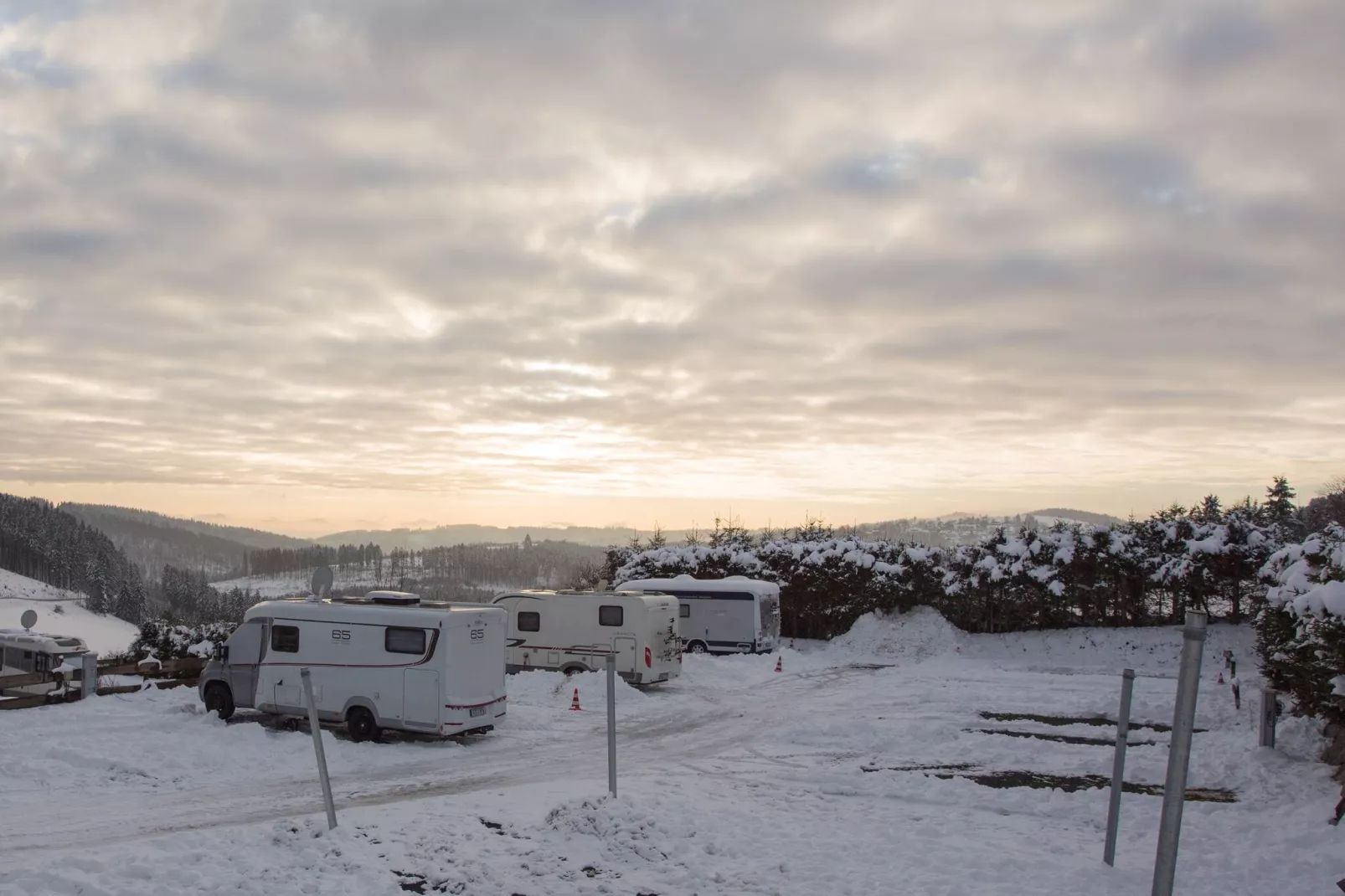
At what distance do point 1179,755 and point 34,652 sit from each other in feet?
89.1

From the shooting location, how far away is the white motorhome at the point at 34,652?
23656 mm

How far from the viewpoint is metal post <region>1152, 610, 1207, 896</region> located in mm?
5758

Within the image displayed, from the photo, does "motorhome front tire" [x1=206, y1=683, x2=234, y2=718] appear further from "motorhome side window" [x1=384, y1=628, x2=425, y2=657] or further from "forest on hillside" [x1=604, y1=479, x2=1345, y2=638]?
"forest on hillside" [x1=604, y1=479, x2=1345, y2=638]

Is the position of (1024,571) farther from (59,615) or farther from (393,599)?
(59,615)

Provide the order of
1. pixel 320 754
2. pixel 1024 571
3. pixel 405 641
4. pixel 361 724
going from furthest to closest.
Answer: pixel 1024 571, pixel 361 724, pixel 405 641, pixel 320 754

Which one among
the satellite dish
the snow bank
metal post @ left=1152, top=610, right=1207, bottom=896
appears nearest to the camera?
metal post @ left=1152, top=610, right=1207, bottom=896

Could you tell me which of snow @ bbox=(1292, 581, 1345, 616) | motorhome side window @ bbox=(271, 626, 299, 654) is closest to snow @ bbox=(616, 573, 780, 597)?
motorhome side window @ bbox=(271, 626, 299, 654)

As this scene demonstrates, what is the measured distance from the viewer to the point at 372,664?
1769 cm

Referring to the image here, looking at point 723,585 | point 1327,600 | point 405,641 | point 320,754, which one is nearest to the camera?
point 320,754

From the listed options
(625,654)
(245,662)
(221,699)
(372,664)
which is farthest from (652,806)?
(625,654)

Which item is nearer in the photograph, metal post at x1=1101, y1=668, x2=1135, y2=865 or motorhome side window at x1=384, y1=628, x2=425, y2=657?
metal post at x1=1101, y1=668, x2=1135, y2=865

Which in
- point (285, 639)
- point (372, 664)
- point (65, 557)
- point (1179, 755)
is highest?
point (1179, 755)

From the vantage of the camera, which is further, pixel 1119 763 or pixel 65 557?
pixel 65 557

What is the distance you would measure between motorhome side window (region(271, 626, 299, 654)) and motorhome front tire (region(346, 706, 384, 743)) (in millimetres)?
1911
